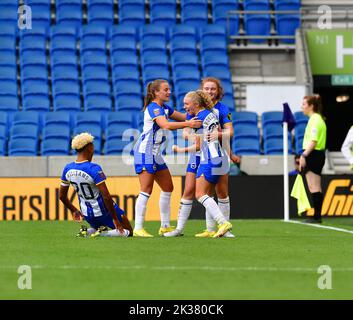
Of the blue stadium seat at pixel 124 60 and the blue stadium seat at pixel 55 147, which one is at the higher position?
the blue stadium seat at pixel 124 60

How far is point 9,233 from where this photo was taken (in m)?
12.7

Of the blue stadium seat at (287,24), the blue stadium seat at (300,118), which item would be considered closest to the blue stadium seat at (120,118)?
the blue stadium seat at (300,118)

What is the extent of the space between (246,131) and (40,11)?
6.65 m

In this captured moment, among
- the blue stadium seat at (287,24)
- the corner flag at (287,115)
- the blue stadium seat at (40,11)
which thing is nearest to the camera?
the corner flag at (287,115)

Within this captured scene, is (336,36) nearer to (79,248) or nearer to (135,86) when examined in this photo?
(135,86)

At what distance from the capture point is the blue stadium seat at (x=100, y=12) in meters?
25.5

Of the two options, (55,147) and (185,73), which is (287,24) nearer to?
(185,73)

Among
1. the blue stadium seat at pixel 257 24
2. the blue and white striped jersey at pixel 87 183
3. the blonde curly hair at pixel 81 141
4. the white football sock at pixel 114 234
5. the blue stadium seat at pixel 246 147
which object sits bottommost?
the white football sock at pixel 114 234

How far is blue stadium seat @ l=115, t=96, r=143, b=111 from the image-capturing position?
22594 millimetres

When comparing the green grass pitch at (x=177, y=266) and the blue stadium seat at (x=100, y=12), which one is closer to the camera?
the green grass pitch at (x=177, y=266)

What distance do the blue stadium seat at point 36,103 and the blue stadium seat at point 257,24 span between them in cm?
581

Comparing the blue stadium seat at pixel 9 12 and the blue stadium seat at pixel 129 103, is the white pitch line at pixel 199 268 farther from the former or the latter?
the blue stadium seat at pixel 9 12
